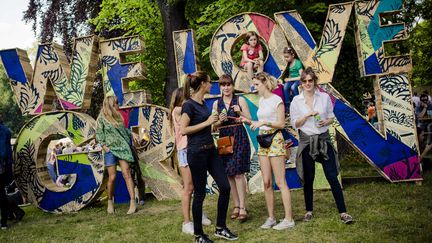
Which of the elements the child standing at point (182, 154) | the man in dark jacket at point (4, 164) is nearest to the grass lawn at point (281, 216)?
the child standing at point (182, 154)

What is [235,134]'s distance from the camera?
5848 millimetres

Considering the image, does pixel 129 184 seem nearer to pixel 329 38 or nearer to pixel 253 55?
pixel 253 55

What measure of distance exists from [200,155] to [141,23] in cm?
1061

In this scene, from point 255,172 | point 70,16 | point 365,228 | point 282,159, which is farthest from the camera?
point 70,16

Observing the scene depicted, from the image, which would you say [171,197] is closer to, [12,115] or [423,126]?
[423,126]

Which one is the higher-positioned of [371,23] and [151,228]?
[371,23]

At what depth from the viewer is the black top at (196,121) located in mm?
4879

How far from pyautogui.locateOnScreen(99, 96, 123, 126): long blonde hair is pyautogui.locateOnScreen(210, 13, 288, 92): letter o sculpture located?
193 centimetres

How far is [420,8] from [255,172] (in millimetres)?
4179

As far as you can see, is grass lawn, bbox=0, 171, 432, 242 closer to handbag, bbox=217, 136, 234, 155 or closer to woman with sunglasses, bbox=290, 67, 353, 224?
woman with sunglasses, bbox=290, 67, 353, 224

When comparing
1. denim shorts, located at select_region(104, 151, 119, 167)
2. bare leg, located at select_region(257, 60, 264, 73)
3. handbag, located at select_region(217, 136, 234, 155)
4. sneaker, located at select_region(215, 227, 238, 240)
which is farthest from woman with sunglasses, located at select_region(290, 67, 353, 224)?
denim shorts, located at select_region(104, 151, 119, 167)

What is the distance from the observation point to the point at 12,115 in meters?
44.3

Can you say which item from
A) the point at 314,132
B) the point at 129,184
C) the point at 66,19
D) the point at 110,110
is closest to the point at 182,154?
the point at 314,132

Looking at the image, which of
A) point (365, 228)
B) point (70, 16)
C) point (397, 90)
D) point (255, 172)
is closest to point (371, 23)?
point (397, 90)
